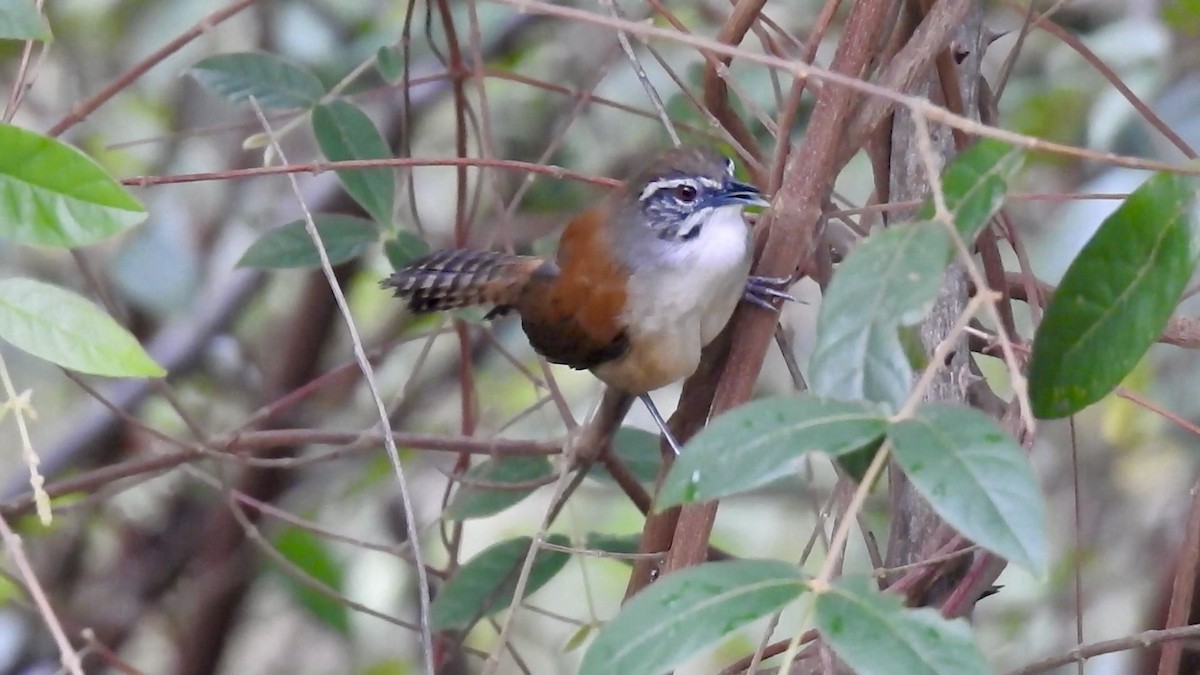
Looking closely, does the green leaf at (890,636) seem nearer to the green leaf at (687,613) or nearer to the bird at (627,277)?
the green leaf at (687,613)

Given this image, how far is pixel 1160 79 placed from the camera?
99.8 inches

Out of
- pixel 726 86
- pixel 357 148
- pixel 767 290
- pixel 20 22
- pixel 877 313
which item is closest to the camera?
pixel 877 313

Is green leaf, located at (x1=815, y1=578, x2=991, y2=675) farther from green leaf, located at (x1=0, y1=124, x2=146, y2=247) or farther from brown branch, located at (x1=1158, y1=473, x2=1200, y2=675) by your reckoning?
brown branch, located at (x1=1158, y1=473, x2=1200, y2=675)

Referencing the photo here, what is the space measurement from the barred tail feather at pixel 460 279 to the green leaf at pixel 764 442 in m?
1.15

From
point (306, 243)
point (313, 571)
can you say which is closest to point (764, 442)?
point (306, 243)

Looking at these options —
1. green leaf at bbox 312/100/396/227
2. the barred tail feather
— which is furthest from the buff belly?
green leaf at bbox 312/100/396/227

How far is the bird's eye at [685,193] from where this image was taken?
2.13m

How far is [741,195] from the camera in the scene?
2018 millimetres

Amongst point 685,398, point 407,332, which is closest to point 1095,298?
point 685,398

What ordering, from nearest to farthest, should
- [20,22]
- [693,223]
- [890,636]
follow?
1. [890,636]
2. [20,22]
3. [693,223]

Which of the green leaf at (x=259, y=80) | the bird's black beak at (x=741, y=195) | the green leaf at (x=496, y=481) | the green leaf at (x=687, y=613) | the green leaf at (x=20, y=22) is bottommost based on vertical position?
the green leaf at (x=496, y=481)

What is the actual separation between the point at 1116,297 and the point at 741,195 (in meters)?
0.96

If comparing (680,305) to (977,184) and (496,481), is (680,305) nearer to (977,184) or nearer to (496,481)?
(496,481)

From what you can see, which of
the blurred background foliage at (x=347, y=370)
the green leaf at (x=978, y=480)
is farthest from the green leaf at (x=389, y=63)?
the green leaf at (x=978, y=480)
